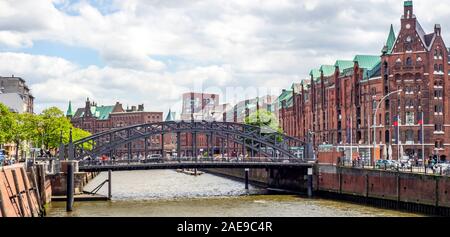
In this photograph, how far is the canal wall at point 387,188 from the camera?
43.5m

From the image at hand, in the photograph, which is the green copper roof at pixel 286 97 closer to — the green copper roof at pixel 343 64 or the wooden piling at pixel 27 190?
the green copper roof at pixel 343 64

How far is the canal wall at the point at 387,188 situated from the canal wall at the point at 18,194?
2584cm

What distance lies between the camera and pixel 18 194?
39.2m

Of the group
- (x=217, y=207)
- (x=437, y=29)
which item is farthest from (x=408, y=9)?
(x=217, y=207)

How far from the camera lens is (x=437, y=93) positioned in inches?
3428

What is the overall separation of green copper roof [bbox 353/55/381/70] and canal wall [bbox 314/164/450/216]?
37166mm

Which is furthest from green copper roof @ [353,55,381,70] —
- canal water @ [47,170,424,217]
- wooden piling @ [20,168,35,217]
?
wooden piling @ [20,168,35,217]

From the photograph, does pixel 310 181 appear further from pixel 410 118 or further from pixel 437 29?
pixel 437 29

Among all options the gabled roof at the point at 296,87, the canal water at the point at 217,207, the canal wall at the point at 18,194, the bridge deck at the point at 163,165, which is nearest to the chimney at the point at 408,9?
the bridge deck at the point at 163,165

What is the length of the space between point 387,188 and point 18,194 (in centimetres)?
2752

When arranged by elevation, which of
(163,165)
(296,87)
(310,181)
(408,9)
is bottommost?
(310,181)
